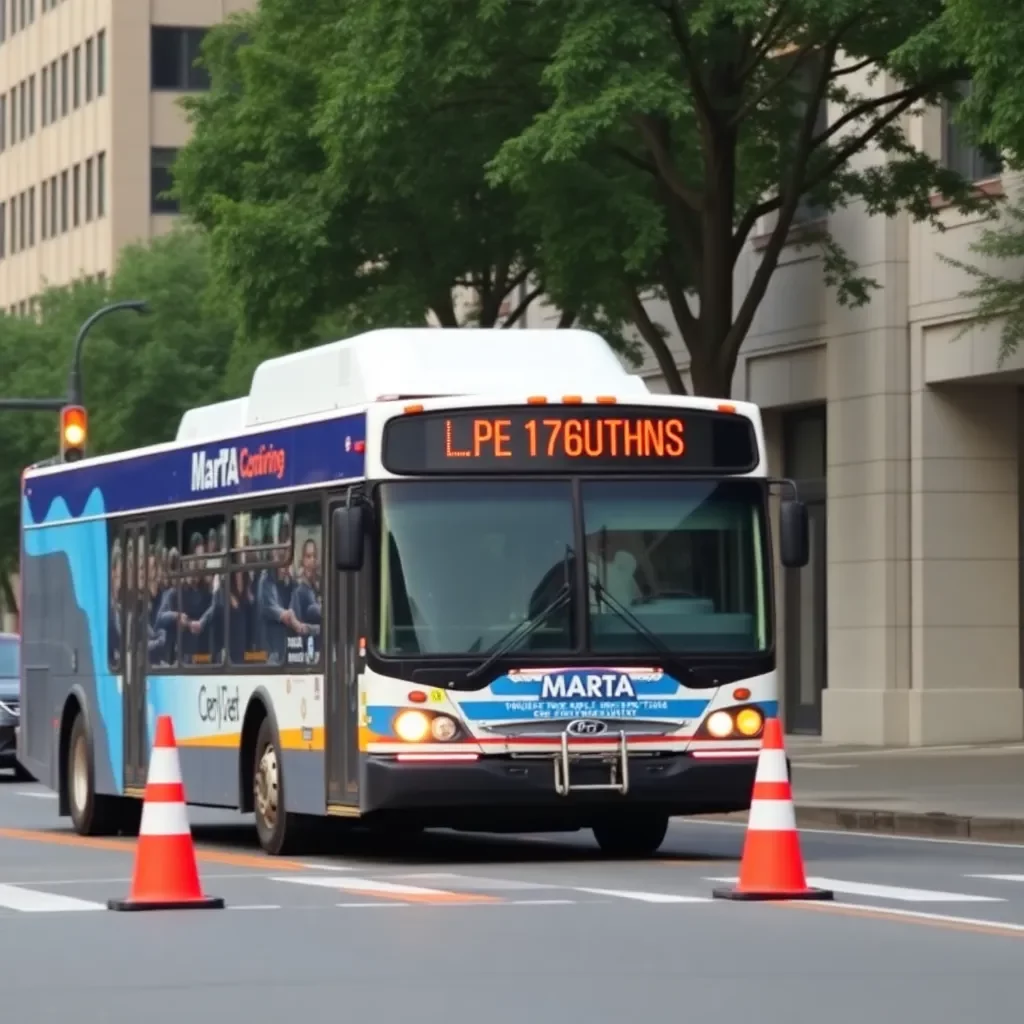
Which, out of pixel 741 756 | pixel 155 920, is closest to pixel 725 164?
pixel 741 756

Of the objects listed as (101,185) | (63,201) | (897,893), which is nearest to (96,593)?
(897,893)

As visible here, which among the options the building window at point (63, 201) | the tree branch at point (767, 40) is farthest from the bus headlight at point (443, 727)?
the building window at point (63, 201)

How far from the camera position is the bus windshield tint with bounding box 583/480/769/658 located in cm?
1867

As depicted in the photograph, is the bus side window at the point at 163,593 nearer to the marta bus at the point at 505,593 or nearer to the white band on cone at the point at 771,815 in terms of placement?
the marta bus at the point at 505,593

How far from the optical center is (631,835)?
20297mm

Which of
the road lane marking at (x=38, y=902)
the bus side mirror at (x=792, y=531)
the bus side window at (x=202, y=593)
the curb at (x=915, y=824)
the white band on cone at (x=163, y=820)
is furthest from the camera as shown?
the curb at (x=915, y=824)

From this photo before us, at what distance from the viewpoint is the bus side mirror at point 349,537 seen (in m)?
18.0

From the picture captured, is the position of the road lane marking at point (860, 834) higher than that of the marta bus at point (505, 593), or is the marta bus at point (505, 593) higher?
the marta bus at point (505, 593)

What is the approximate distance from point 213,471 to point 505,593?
332 cm

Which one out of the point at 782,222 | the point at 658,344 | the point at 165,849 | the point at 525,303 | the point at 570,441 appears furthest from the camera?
the point at 525,303

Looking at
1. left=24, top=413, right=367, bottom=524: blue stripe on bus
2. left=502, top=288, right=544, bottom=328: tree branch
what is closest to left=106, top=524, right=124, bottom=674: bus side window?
left=24, top=413, right=367, bottom=524: blue stripe on bus

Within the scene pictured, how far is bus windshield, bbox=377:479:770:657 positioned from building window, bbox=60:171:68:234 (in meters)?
73.3

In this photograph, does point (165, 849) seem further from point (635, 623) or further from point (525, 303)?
point (525, 303)

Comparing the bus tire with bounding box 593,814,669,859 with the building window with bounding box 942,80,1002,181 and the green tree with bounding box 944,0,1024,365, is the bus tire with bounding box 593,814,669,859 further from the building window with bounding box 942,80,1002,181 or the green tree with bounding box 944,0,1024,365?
the building window with bounding box 942,80,1002,181
